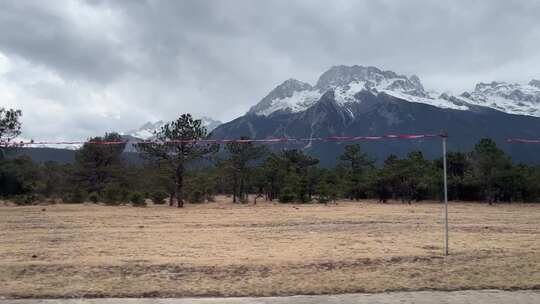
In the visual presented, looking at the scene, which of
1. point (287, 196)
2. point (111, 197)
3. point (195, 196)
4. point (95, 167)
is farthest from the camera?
point (95, 167)

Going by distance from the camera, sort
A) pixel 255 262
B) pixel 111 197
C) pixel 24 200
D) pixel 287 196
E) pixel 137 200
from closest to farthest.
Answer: pixel 255 262
pixel 137 200
pixel 24 200
pixel 111 197
pixel 287 196

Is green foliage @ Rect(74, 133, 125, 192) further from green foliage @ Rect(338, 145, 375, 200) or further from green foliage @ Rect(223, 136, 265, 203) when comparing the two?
green foliage @ Rect(338, 145, 375, 200)

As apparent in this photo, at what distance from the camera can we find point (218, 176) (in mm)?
50125

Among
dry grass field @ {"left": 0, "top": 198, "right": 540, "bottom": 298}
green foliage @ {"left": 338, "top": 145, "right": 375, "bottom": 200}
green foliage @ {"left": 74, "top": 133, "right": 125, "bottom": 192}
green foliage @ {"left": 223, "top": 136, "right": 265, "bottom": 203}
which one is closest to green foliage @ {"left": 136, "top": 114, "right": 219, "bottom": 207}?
green foliage @ {"left": 223, "top": 136, "right": 265, "bottom": 203}

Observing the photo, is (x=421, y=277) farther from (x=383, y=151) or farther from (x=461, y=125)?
(x=461, y=125)

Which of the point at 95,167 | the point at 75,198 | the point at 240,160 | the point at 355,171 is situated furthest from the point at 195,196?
the point at 355,171

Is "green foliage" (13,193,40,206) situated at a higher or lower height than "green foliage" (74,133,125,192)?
lower

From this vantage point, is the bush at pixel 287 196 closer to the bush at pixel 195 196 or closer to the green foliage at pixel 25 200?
the bush at pixel 195 196

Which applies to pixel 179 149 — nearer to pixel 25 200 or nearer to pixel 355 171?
pixel 25 200

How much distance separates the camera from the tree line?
36594 mm

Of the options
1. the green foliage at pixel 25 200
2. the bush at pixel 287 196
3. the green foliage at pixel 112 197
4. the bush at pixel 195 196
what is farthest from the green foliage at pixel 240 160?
the green foliage at pixel 25 200

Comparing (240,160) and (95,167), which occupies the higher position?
(240,160)

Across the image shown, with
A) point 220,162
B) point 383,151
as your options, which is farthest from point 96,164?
point 383,151

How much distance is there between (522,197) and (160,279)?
46127 millimetres
